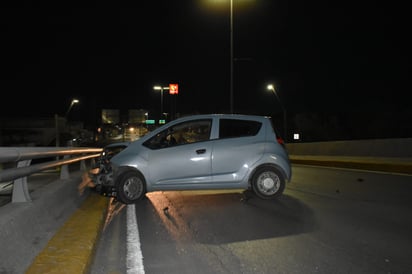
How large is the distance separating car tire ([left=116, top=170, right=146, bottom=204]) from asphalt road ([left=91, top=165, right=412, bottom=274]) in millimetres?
225

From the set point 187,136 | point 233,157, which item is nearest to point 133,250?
point 233,157

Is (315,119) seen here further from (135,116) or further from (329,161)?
(329,161)

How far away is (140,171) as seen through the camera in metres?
7.84

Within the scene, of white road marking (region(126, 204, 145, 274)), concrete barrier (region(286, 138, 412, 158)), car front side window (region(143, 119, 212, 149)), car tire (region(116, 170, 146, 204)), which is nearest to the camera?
white road marking (region(126, 204, 145, 274))

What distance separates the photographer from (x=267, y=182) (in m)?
8.09

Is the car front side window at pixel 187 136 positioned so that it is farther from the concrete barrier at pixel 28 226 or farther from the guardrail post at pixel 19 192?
the guardrail post at pixel 19 192

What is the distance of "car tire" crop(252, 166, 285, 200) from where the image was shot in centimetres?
806

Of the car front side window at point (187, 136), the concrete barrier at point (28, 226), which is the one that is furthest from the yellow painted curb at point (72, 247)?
the car front side window at point (187, 136)

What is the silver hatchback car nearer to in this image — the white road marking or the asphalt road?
the asphalt road

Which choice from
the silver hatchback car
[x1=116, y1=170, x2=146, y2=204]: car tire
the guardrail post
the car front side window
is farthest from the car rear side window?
the guardrail post

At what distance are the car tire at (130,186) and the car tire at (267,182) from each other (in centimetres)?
229

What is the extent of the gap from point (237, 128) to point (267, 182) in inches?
50.5

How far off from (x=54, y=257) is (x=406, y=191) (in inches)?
310

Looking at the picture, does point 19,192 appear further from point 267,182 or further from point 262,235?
point 267,182
